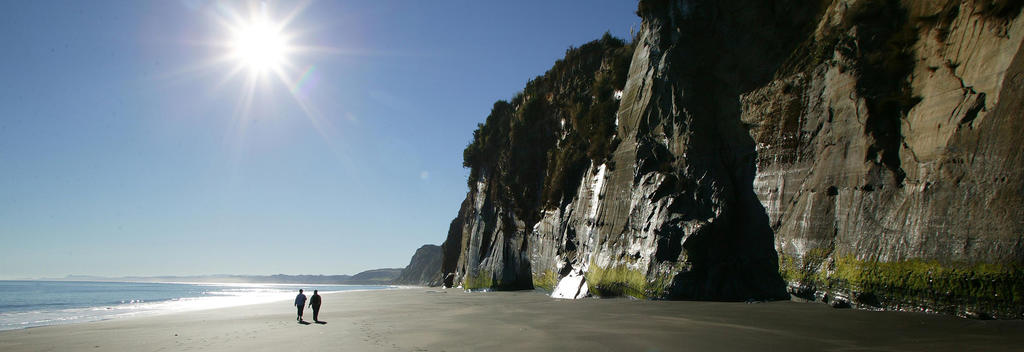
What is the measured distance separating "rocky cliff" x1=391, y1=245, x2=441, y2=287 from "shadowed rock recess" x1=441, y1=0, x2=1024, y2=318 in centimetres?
8213

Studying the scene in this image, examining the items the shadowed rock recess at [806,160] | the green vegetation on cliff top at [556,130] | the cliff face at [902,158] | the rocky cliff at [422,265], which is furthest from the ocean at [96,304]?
the rocky cliff at [422,265]

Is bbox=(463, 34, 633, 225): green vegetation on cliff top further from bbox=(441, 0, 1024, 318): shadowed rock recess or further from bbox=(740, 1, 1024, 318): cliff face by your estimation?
bbox=(740, 1, 1024, 318): cliff face

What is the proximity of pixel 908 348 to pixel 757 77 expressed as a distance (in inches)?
557

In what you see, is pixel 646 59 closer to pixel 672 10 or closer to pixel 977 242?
pixel 672 10

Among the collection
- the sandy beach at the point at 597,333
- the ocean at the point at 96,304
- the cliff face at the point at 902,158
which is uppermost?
the cliff face at the point at 902,158

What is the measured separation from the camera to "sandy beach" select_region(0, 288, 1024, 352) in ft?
26.7

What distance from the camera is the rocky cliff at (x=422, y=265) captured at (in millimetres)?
108344

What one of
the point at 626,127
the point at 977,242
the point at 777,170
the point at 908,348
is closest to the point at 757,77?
the point at 777,170

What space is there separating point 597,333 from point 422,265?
369ft

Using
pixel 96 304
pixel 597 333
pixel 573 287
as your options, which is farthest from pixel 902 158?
pixel 96 304

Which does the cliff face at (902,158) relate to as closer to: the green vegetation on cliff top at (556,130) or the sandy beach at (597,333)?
the sandy beach at (597,333)

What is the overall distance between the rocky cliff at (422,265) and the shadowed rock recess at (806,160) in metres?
82.1

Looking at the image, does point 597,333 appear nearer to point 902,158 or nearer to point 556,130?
point 902,158

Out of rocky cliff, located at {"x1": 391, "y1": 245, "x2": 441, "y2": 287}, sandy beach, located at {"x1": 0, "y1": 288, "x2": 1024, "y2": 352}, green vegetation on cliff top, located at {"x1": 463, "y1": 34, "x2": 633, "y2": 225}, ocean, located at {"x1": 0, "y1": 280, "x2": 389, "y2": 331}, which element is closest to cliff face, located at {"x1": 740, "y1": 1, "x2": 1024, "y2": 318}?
sandy beach, located at {"x1": 0, "y1": 288, "x2": 1024, "y2": 352}
